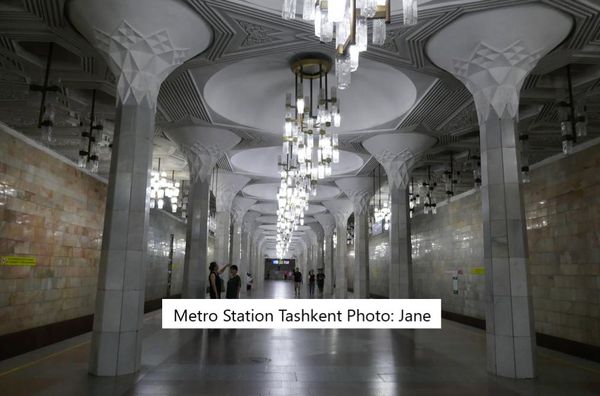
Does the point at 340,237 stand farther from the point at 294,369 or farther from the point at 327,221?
the point at 294,369

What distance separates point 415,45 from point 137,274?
5.87 m

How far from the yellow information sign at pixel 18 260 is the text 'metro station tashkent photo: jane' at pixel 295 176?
59mm

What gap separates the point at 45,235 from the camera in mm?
9438

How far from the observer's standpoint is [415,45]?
7.50 meters

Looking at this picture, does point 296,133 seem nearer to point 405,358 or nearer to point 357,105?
point 357,105

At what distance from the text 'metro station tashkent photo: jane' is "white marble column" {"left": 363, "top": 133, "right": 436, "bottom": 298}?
0.06m

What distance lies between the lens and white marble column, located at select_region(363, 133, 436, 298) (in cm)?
1293

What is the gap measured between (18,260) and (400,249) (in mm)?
9739

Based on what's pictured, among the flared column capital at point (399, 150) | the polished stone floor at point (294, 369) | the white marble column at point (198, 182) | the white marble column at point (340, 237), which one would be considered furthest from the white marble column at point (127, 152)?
the white marble column at point (340, 237)

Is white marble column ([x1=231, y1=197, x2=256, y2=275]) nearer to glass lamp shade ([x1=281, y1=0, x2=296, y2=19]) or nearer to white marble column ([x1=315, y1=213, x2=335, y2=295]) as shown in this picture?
white marble column ([x1=315, y1=213, x2=335, y2=295])

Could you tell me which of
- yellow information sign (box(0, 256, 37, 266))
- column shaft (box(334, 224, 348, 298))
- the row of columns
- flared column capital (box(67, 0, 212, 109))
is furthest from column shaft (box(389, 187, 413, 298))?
column shaft (box(334, 224, 348, 298))

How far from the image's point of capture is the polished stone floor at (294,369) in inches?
220
